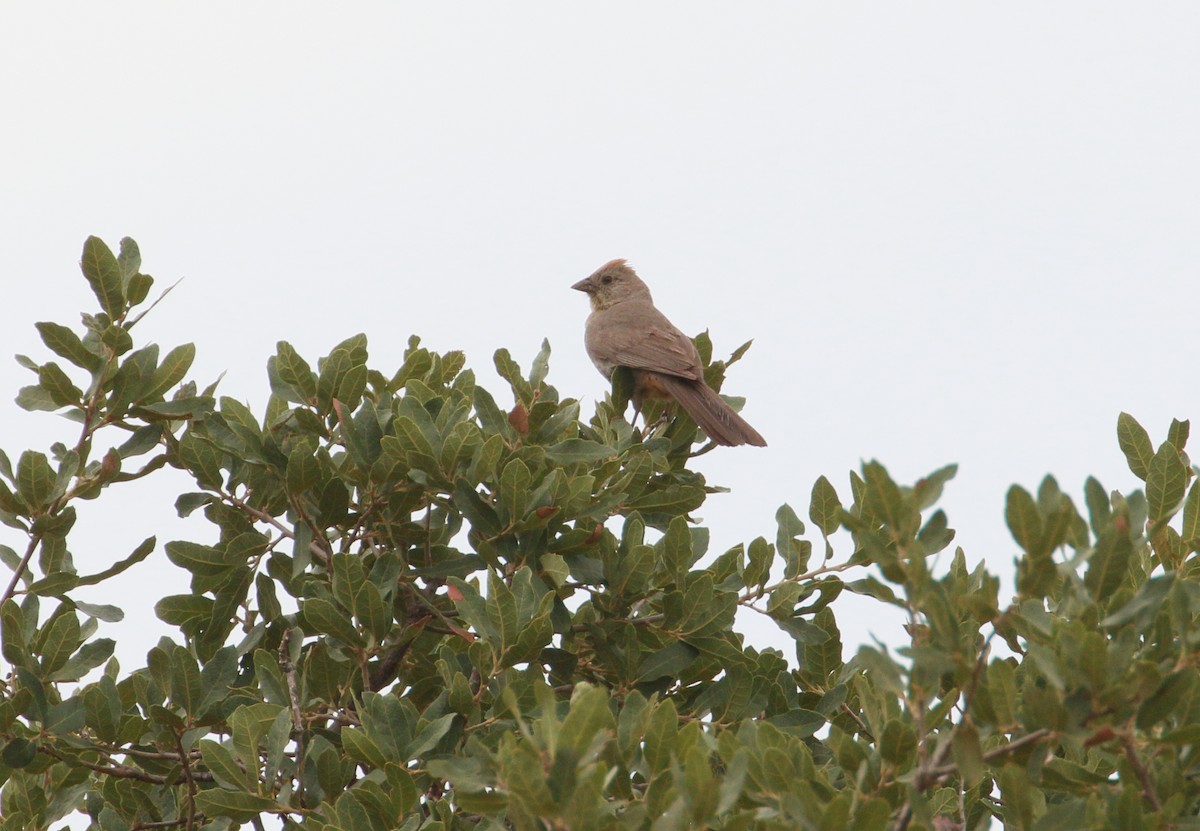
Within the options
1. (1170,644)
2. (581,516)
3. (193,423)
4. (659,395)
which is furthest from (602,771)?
(659,395)

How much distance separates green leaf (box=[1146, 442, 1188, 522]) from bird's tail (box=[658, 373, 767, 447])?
95.1 inches

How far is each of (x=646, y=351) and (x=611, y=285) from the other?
2427 mm

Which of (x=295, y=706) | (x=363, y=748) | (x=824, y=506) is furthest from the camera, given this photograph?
(x=824, y=506)

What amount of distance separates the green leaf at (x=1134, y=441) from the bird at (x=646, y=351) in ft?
7.07

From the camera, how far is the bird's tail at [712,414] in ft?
18.2

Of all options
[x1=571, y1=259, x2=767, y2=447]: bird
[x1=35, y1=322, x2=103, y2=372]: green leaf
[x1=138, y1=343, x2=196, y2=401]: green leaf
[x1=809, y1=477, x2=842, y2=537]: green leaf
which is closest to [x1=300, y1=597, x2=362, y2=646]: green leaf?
[x1=138, y1=343, x2=196, y2=401]: green leaf

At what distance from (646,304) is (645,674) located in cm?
522

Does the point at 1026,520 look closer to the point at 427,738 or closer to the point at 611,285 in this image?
the point at 427,738

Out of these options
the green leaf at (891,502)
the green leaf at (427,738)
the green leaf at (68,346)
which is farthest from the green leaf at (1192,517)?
the green leaf at (68,346)

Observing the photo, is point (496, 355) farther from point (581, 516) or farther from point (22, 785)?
point (22, 785)

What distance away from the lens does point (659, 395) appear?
245 inches

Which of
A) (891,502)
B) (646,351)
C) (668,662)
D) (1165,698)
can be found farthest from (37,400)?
(646,351)

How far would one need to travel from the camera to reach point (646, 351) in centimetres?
696

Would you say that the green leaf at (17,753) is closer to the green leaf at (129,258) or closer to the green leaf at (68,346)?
the green leaf at (68,346)
